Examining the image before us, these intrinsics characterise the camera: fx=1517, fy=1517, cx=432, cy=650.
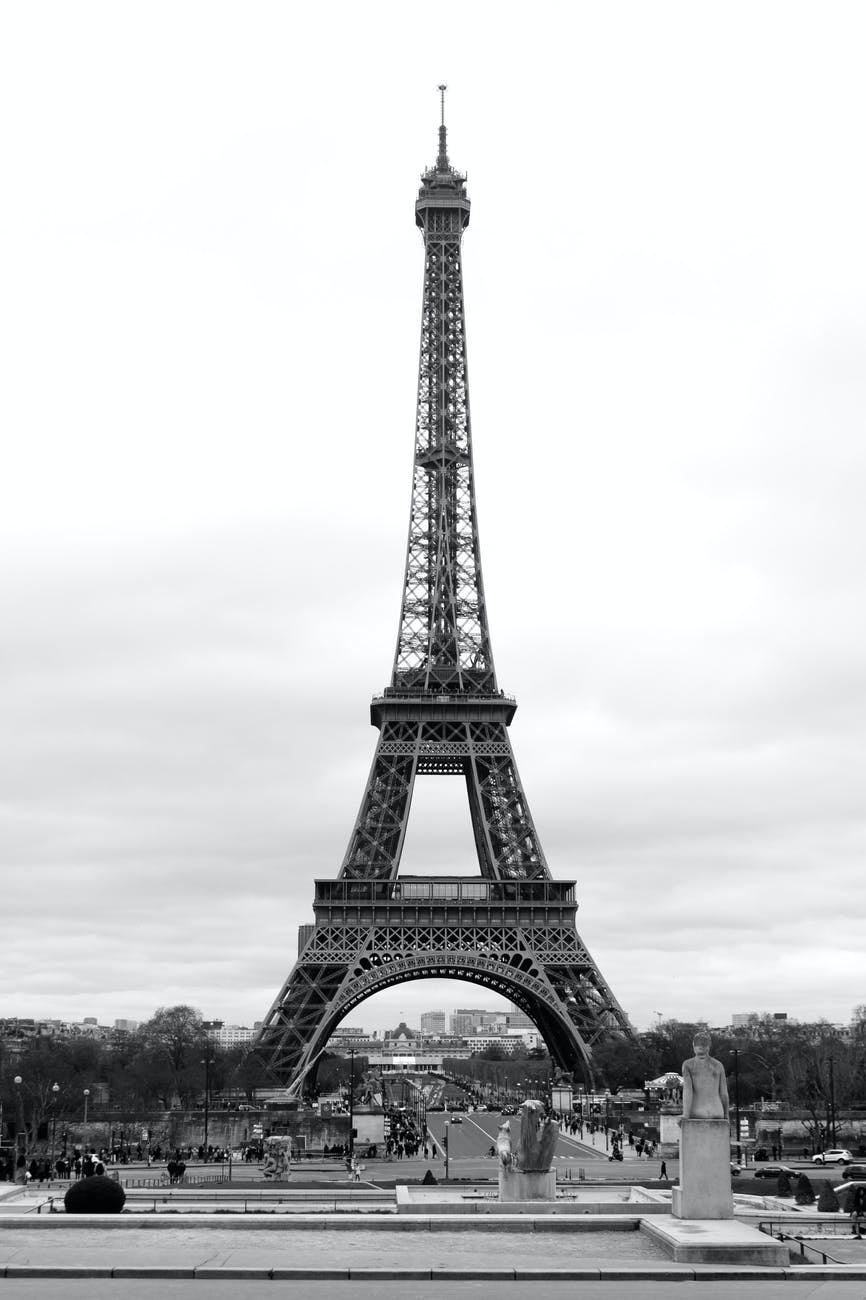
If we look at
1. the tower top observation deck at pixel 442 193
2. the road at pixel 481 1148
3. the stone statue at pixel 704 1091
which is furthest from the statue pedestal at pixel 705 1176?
the tower top observation deck at pixel 442 193

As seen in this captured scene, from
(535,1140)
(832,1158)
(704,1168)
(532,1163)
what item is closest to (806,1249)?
(704,1168)

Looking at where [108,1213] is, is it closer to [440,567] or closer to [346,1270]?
[346,1270]

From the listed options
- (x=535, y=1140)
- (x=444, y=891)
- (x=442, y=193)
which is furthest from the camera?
(x=442, y=193)

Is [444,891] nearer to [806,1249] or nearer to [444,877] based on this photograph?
[444,877]

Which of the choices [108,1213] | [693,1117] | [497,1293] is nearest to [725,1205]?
[693,1117]

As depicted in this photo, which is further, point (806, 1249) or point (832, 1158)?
point (832, 1158)

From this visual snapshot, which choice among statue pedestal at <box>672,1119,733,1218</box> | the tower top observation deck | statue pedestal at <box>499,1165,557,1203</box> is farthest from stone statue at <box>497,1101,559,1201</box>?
the tower top observation deck

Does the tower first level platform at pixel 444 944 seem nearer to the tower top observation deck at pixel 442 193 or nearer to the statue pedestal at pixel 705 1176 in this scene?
the tower top observation deck at pixel 442 193
